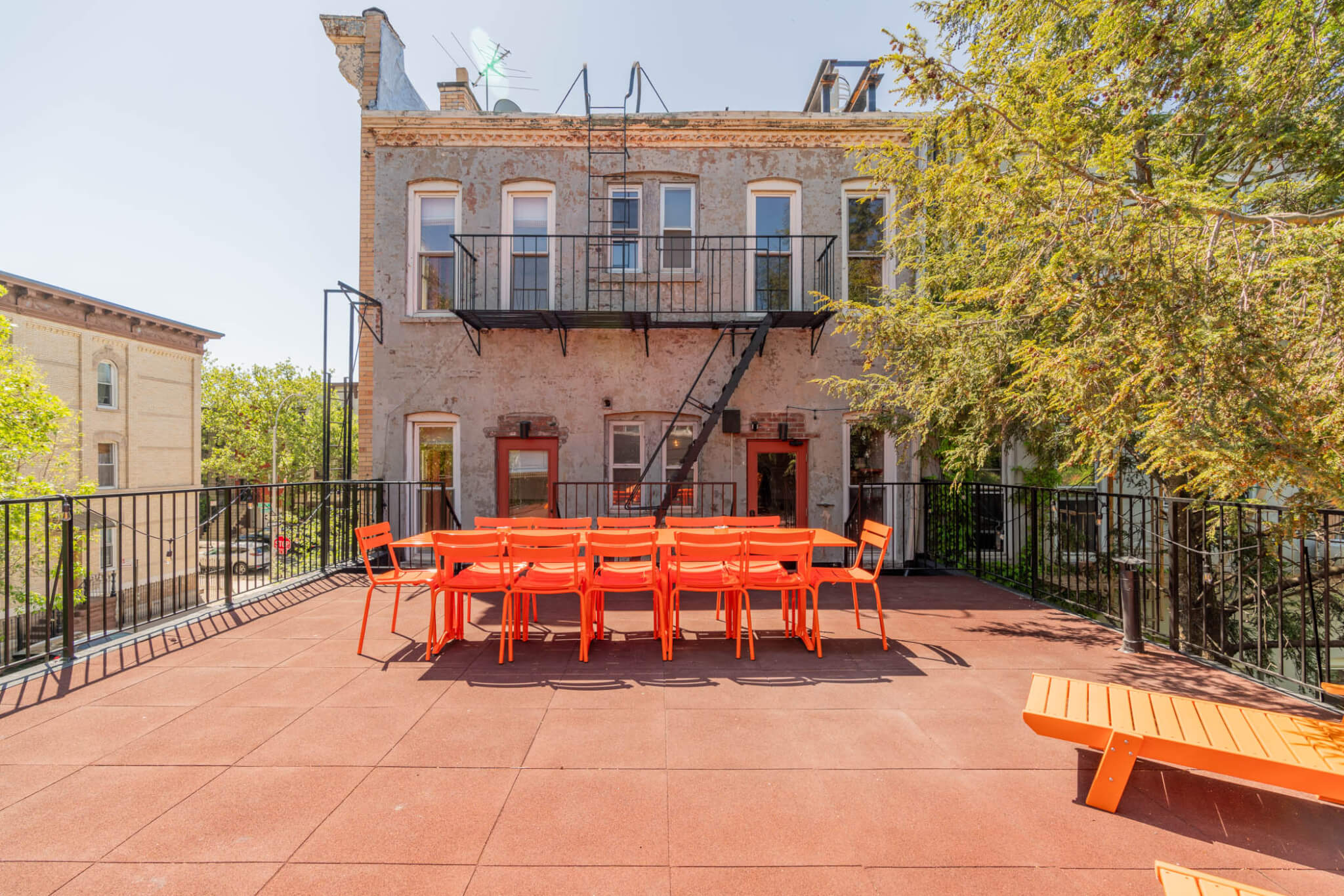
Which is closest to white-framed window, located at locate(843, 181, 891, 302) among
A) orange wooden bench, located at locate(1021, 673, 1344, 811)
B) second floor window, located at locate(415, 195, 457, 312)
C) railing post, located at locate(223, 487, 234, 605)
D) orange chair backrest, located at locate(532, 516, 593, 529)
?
orange chair backrest, located at locate(532, 516, 593, 529)

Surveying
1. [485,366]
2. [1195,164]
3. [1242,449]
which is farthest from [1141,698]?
[485,366]

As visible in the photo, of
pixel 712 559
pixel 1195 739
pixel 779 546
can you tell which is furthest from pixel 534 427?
pixel 1195 739

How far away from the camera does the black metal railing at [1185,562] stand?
4188 mm

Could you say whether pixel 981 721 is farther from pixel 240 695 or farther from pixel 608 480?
pixel 608 480

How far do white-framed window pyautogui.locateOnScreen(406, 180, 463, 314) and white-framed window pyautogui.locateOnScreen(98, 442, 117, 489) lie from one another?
19536 millimetres

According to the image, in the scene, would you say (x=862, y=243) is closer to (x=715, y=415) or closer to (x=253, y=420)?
(x=715, y=415)

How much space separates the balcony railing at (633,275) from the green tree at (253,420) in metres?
27.7

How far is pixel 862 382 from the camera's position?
7996 mm

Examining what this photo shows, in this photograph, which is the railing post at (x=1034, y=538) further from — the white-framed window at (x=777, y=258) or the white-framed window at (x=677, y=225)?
the white-framed window at (x=677, y=225)

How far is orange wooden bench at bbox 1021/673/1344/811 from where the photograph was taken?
2457 mm

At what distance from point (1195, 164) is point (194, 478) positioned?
105 ft

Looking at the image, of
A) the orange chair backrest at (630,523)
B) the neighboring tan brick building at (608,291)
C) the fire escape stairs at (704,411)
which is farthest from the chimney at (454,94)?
the orange chair backrest at (630,523)

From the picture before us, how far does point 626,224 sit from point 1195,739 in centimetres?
908

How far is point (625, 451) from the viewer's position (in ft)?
31.5
